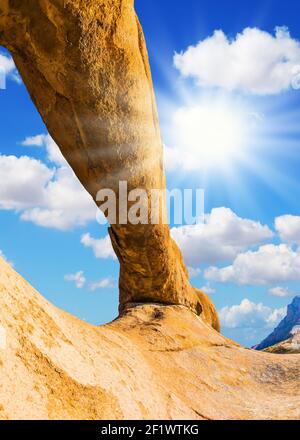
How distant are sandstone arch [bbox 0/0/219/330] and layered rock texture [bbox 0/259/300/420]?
2886mm

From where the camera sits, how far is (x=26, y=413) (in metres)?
3.59

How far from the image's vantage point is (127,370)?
561cm

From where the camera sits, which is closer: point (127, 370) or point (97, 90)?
point (127, 370)

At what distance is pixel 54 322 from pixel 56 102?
194 inches

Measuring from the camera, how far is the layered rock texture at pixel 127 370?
3.95 metres

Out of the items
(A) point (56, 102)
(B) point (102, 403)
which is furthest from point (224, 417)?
(A) point (56, 102)

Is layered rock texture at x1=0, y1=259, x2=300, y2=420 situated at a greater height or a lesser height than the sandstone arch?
lesser

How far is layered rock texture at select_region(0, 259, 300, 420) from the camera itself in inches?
156

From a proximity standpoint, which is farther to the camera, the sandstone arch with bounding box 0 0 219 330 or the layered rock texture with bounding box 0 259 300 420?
the sandstone arch with bounding box 0 0 219 330

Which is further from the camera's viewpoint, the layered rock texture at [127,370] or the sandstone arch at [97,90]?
the sandstone arch at [97,90]

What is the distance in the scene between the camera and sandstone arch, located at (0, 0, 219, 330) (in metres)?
7.50

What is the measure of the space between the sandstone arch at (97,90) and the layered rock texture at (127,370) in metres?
2.89

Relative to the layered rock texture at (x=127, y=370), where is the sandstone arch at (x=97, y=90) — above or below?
above

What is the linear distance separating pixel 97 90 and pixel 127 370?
5.10 m
